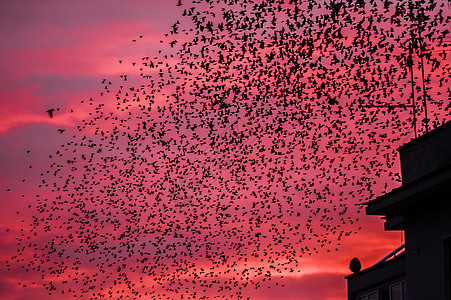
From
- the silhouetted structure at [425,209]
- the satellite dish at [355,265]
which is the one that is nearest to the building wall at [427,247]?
the silhouetted structure at [425,209]

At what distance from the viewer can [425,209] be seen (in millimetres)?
28250

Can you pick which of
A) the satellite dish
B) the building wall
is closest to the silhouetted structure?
the building wall

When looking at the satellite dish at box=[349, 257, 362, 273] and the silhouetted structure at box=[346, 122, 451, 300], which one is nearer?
the silhouetted structure at box=[346, 122, 451, 300]

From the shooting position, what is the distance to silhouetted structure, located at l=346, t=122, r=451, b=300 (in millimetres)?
26797

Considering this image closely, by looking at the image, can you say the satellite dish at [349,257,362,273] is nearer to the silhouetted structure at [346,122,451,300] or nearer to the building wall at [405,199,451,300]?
the silhouetted structure at [346,122,451,300]

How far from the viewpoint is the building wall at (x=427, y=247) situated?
27.0 meters

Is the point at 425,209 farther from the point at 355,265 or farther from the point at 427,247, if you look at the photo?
the point at 355,265

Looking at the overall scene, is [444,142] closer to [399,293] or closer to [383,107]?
[383,107]

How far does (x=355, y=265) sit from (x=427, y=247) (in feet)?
46.7

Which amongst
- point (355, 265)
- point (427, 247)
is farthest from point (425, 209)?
point (355, 265)

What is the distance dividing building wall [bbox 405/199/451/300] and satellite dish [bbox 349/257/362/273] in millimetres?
12674

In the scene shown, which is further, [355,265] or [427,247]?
[355,265]

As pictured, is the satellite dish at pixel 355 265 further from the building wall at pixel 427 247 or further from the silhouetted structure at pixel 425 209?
the building wall at pixel 427 247

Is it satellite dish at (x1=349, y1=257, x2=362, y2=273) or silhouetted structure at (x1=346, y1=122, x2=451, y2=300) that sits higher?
satellite dish at (x1=349, y1=257, x2=362, y2=273)
